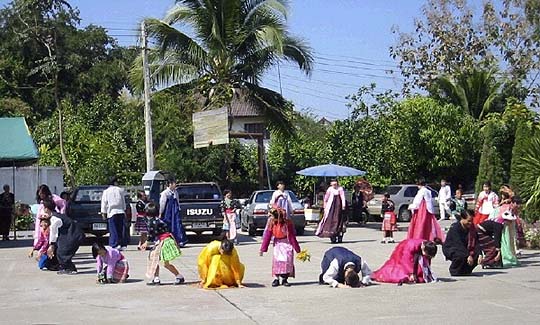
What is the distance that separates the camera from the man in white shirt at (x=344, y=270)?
13.8 m

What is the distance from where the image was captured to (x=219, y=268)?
46.1 feet

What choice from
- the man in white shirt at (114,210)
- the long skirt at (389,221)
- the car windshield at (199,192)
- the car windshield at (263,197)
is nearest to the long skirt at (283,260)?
the man in white shirt at (114,210)

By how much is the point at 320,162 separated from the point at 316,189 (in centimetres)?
132

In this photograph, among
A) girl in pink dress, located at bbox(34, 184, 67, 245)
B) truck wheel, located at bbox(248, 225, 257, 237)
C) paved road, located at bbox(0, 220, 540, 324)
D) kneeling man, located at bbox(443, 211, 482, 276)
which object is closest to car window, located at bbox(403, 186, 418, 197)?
truck wheel, located at bbox(248, 225, 257, 237)

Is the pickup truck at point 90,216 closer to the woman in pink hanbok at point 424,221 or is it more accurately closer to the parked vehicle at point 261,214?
the parked vehicle at point 261,214

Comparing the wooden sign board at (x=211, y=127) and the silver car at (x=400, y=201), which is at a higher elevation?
A: the wooden sign board at (x=211, y=127)

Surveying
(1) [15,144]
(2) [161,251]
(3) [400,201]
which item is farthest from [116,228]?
(3) [400,201]

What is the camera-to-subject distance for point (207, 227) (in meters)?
24.4

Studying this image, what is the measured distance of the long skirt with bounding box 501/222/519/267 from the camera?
1672cm

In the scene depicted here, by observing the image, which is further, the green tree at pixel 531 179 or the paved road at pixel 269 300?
the green tree at pixel 531 179

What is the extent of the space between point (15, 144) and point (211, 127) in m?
9.41

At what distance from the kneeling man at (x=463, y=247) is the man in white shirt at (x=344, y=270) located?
1.97 meters

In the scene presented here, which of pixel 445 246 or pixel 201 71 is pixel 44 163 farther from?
pixel 445 246

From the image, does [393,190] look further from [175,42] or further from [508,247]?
[508,247]
